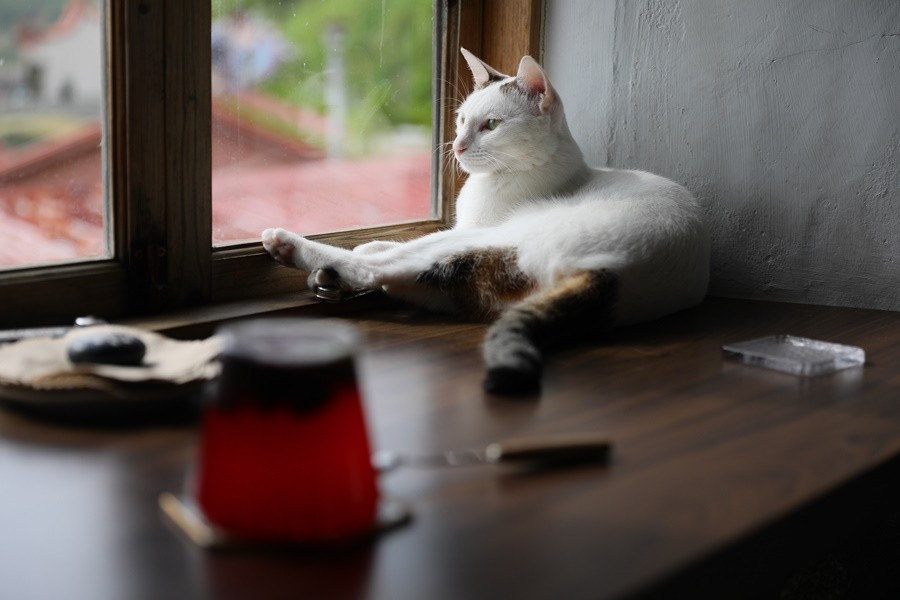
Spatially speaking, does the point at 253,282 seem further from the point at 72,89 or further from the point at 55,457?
the point at 55,457

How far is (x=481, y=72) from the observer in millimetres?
2182

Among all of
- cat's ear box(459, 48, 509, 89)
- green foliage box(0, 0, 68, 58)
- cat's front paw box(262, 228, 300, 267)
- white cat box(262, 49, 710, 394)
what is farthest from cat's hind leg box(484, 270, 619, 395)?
green foliage box(0, 0, 68, 58)

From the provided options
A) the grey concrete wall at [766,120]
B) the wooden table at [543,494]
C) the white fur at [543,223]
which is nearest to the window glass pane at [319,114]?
the white fur at [543,223]

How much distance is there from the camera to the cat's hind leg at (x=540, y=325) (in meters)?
1.31

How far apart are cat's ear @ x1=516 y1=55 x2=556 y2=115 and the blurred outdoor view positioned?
286mm

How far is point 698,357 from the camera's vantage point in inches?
62.1

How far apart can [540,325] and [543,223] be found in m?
0.34

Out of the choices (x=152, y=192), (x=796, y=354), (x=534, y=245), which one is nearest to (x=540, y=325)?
(x=534, y=245)

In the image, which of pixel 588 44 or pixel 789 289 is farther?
pixel 588 44

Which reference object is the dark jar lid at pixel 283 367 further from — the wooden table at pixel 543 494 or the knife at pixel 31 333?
the knife at pixel 31 333

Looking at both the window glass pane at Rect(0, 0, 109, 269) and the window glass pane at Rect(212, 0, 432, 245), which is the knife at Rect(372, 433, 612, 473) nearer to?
the window glass pane at Rect(0, 0, 109, 269)

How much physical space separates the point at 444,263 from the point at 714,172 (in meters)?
0.73

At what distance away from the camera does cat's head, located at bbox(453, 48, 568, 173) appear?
82.1 inches

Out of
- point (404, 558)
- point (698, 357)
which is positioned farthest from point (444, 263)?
point (404, 558)
